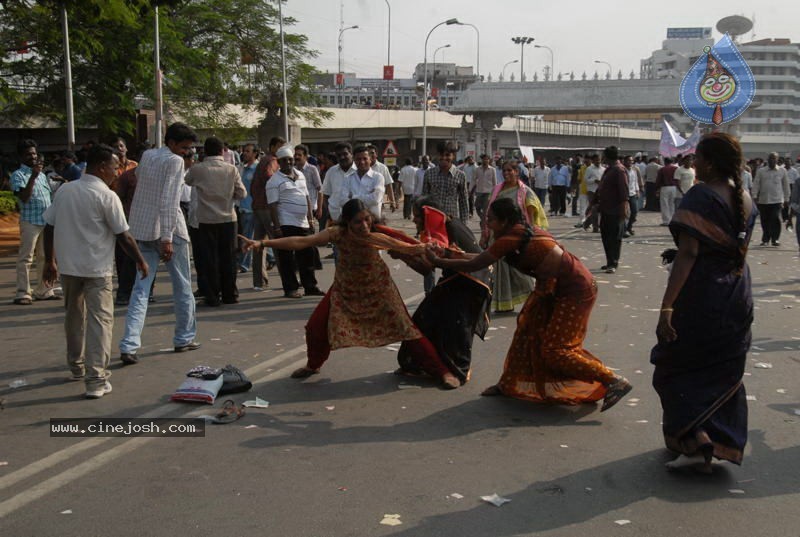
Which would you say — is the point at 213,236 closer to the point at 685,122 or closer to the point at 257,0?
the point at 257,0

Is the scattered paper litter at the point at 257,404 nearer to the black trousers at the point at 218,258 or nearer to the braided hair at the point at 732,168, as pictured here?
the braided hair at the point at 732,168

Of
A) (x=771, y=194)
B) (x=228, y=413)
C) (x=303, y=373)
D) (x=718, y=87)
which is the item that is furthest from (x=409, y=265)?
(x=718, y=87)

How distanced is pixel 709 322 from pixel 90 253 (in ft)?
14.2

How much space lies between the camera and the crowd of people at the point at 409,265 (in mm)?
4875

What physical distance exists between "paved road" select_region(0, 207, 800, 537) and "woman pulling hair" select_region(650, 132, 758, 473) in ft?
0.97

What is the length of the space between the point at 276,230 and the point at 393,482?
21.6ft

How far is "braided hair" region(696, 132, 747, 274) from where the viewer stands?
493 centimetres

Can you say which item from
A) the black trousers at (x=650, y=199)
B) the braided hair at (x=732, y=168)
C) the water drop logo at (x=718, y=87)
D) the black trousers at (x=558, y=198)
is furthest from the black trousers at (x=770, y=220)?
the braided hair at (x=732, y=168)

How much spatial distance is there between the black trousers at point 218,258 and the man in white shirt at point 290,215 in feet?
2.35

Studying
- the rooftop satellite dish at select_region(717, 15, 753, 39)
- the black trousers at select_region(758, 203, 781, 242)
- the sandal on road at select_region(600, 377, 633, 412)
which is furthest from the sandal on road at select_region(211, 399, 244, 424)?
the rooftop satellite dish at select_region(717, 15, 753, 39)

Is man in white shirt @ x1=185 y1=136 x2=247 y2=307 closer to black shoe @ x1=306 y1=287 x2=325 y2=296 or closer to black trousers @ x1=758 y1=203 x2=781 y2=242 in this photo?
black shoe @ x1=306 y1=287 x2=325 y2=296

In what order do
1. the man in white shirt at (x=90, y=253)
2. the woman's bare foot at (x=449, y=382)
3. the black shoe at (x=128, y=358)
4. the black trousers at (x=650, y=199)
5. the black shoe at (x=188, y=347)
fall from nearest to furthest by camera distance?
the man in white shirt at (x=90, y=253) → the woman's bare foot at (x=449, y=382) → the black shoe at (x=128, y=358) → the black shoe at (x=188, y=347) → the black trousers at (x=650, y=199)

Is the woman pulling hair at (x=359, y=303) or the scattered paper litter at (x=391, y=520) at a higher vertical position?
the woman pulling hair at (x=359, y=303)

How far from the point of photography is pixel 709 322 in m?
4.84
